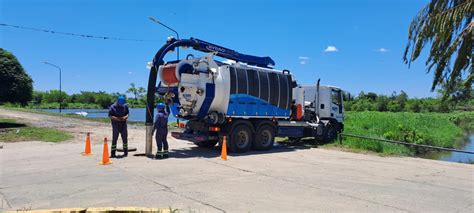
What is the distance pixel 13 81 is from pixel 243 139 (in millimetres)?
14593

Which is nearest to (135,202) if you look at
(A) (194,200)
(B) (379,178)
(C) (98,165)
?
(A) (194,200)

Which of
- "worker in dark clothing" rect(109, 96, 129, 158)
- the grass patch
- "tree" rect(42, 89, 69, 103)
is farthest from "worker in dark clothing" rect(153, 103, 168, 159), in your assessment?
"tree" rect(42, 89, 69, 103)

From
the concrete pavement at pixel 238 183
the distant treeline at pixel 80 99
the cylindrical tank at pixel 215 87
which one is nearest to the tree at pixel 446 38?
the concrete pavement at pixel 238 183

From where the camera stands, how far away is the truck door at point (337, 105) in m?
18.4

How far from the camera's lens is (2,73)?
21234mm

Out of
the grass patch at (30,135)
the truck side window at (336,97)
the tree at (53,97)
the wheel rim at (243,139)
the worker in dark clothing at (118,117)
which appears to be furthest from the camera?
the tree at (53,97)

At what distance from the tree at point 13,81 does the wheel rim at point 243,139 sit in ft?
47.2

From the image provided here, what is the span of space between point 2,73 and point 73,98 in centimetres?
10994

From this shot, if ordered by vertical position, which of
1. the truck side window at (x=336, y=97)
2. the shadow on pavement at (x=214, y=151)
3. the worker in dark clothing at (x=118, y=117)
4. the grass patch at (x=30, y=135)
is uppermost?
the truck side window at (x=336, y=97)

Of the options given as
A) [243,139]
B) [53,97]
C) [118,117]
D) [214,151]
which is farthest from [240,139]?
[53,97]

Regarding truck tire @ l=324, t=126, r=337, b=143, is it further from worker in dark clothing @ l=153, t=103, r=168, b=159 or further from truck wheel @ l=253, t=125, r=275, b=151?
worker in dark clothing @ l=153, t=103, r=168, b=159

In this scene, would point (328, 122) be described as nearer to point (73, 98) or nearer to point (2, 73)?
point (2, 73)

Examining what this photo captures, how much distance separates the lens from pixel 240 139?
14.2 metres

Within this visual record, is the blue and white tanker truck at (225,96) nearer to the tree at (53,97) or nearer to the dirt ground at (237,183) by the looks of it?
the dirt ground at (237,183)
